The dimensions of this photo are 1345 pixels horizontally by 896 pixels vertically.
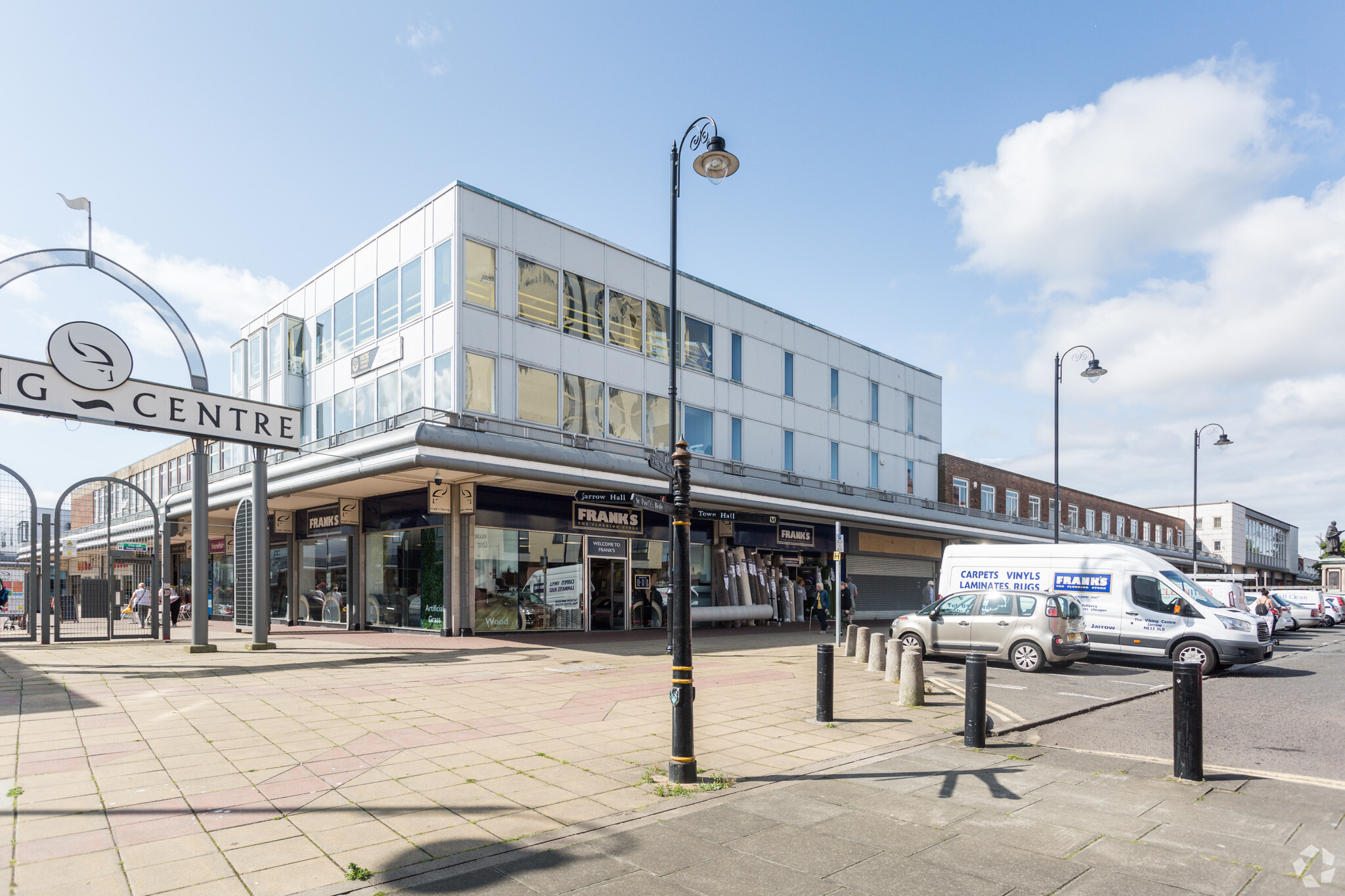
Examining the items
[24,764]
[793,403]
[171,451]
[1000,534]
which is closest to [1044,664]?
[24,764]

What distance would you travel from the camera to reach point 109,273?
15.8 metres

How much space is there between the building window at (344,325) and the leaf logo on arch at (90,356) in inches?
328

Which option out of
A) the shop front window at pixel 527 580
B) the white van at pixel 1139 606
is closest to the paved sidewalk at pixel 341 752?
the white van at pixel 1139 606

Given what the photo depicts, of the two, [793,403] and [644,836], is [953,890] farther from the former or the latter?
[793,403]

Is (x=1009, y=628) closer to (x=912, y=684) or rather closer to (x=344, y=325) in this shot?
(x=912, y=684)

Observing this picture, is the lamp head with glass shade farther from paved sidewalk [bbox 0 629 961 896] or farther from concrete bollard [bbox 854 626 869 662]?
concrete bollard [bbox 854 626 869 662]

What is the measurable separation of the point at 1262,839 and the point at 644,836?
3.96 meters

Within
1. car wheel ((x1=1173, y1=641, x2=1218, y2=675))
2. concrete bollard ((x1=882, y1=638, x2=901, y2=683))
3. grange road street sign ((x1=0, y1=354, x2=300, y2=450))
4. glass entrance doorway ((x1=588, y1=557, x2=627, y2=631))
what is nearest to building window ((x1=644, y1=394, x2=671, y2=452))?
glass entrance doorway ((x1=588, y1=557, x2=627, y2=631))

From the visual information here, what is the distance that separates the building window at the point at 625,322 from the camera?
23.1 meters

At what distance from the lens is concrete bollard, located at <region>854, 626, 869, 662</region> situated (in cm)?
1530

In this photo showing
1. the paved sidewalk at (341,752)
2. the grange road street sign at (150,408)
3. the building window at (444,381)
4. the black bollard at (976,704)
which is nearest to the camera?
the paved sidewalk at (341,752)

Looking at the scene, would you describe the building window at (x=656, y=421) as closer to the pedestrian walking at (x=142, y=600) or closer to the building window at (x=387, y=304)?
the building window at (x=387, y=304)

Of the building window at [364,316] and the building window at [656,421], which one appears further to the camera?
the building window at [656,421]

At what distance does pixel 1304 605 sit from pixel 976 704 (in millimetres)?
31725
